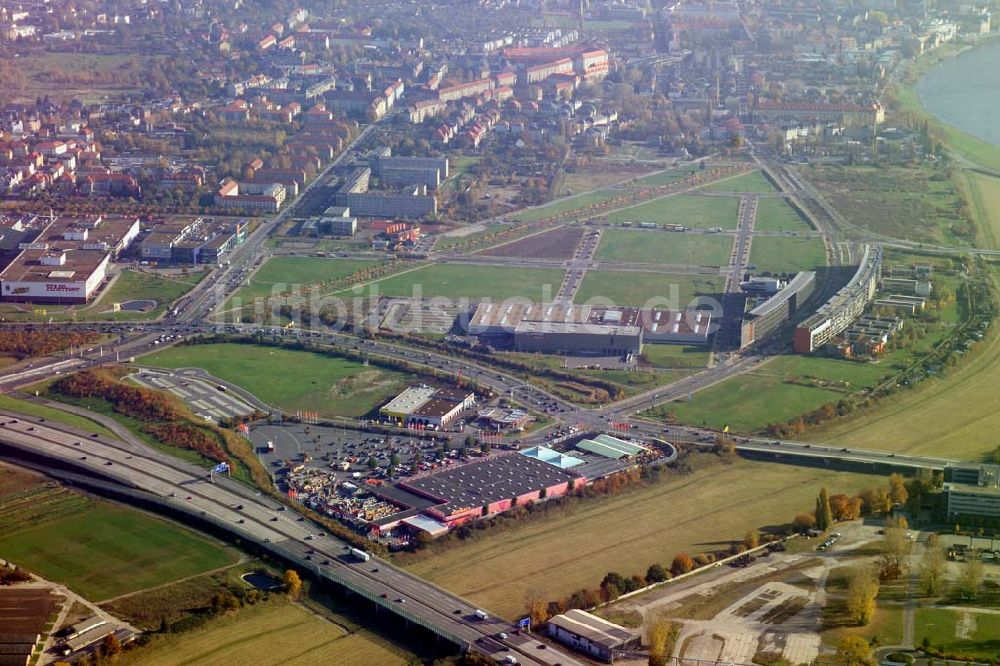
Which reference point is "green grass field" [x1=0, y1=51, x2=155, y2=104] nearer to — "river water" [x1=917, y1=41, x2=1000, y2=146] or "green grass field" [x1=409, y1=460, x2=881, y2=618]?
"river water" [x1=917, y1=41, x2=1000, y2=146]

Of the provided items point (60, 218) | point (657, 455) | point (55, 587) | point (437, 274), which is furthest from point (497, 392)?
point (60, 218)

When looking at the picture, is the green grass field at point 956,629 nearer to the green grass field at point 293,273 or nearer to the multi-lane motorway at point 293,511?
the multi-lane motorway at point 293,511

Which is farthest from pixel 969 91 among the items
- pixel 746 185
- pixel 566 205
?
pixel 566 205

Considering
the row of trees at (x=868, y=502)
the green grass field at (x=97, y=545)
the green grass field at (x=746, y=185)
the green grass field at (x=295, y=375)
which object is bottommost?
the green grass field at (x=97, y=545)

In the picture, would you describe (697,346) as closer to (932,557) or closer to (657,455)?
(657,455)

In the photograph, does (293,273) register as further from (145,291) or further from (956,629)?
(956,629)

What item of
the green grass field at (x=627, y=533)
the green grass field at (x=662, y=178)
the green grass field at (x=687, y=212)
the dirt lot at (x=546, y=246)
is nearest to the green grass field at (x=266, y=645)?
the green grass field at (x=627, y=533)

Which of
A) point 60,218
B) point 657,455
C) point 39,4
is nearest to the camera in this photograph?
point 657,455
